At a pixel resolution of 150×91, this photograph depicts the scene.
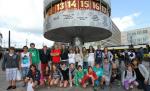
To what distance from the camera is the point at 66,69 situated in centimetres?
1170

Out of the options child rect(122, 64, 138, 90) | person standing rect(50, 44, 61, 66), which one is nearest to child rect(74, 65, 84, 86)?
person standing rect(50, 44, 61, 66)

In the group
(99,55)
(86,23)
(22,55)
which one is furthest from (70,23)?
A: (22,55)

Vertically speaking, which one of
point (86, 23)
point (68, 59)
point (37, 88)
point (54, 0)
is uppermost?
point (54, 0)

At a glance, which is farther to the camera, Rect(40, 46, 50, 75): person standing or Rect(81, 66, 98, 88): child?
Rect(40, 46, 50, 75): person standing

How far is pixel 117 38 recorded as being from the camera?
458 feet

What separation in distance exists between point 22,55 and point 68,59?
7.05 feet

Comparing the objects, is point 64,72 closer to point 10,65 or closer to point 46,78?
point 46,78

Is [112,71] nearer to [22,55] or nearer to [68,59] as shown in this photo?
[68,59]

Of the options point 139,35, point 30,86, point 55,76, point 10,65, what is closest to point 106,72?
point 55,76

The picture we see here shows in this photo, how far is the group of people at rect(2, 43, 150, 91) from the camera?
10.8 meters

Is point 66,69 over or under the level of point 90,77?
over

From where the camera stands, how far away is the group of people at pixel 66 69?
35.4ft

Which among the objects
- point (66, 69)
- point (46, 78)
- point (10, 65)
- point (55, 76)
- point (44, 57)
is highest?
point (44, 57)

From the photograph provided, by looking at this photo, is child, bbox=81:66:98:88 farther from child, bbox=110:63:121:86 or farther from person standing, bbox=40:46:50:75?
person standing, bbox=40:46:50:75
